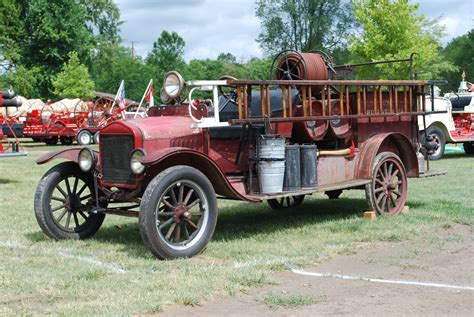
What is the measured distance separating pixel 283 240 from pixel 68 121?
23.5 metres

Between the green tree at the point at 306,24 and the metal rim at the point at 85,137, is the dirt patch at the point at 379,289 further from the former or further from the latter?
the green tree at the point at 306,24

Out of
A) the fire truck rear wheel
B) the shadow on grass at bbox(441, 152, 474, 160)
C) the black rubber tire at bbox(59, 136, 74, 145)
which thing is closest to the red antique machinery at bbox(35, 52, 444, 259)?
the fire truck rear wheel

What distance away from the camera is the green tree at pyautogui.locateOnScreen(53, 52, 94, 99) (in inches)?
1775

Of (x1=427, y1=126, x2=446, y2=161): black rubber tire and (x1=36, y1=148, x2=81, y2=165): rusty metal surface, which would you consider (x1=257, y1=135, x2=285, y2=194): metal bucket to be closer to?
(x1=36, y1=148, x2=81, y2=165): rusty metal surface

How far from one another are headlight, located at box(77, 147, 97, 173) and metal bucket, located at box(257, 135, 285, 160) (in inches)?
69.3

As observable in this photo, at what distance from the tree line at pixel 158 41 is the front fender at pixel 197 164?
71.5 feet

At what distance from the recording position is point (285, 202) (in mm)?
9992

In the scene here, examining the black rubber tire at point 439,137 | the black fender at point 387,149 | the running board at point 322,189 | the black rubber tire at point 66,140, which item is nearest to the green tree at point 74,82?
the black rubber tire at point 66,140

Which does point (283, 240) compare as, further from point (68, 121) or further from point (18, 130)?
point (68, 121)

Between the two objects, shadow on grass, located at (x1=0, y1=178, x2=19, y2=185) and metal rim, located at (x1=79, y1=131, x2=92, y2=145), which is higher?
metal rim, located at (x1=79, y1=131, x2=92, y2=145)

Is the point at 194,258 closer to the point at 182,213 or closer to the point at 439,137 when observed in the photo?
the point at 182,213

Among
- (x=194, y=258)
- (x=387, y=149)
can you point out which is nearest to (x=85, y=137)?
(x=387, y=149)

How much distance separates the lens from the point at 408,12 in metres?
28.3

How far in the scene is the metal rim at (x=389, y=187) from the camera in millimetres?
8531
